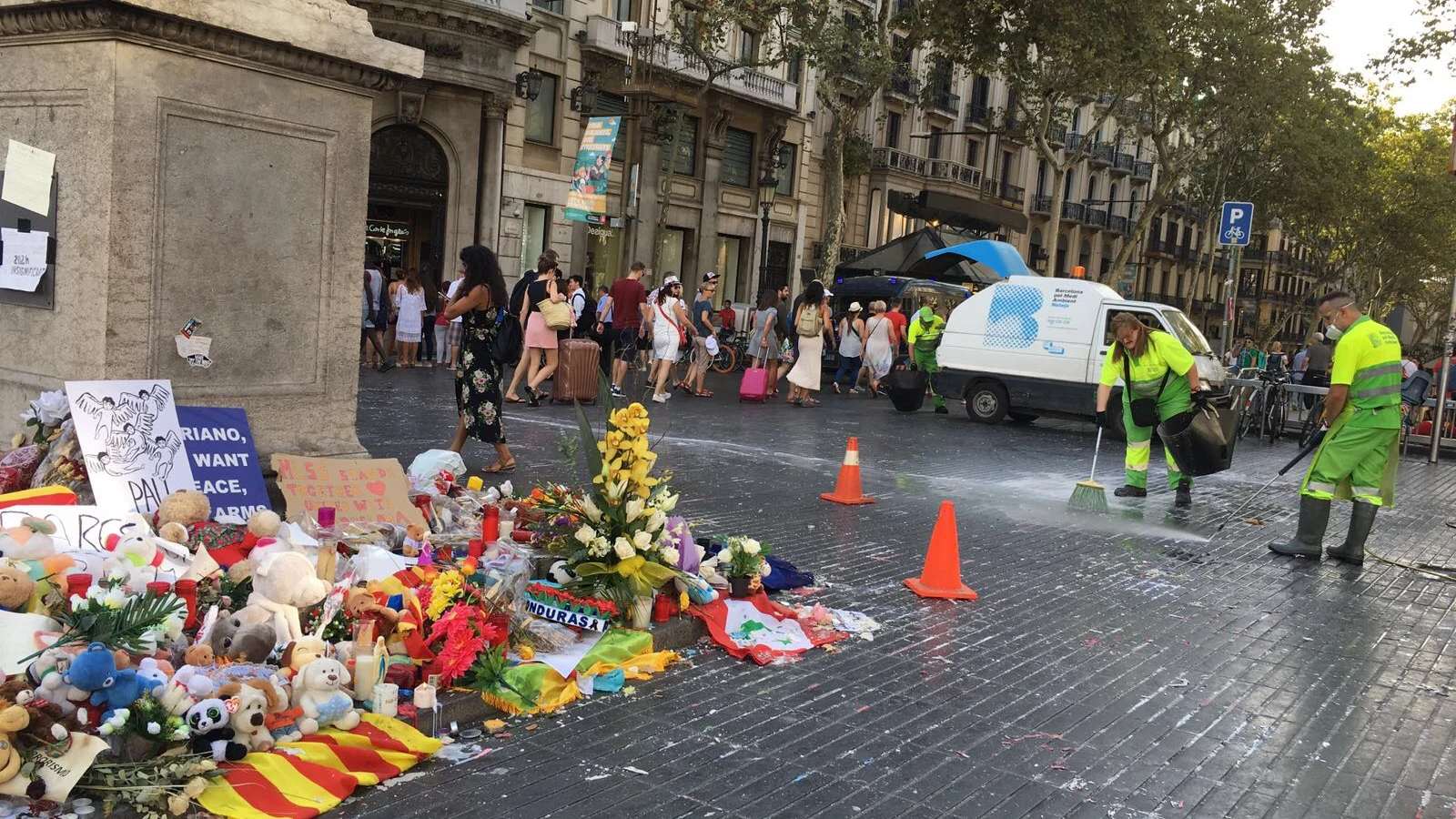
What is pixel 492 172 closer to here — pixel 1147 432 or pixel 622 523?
pixel 1147 432

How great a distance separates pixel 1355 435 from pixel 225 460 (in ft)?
23.2

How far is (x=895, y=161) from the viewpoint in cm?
4356

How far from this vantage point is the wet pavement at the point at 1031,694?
379cm

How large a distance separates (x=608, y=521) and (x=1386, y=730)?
325 cm

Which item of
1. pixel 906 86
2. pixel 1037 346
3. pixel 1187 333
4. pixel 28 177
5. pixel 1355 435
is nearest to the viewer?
pixel 28 177

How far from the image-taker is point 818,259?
4006 cm

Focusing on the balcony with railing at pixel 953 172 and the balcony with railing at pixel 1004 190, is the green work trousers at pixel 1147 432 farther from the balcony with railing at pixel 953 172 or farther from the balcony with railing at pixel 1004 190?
the balcony with railing at pixel 1004 190

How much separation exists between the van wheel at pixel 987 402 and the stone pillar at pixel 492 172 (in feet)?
41.4

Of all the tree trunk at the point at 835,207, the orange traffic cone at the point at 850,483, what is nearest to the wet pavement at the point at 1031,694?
the orange traffic cone at the point at 850,483

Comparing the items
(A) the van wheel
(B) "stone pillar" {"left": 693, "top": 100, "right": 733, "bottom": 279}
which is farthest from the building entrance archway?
(A) the van wheel

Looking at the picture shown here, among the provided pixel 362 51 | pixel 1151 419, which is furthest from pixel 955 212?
pixel 362 51

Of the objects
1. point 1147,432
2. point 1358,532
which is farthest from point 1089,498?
point 1358,532

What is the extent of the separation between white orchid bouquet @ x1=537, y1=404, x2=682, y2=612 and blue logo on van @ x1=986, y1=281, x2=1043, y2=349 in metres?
12.6

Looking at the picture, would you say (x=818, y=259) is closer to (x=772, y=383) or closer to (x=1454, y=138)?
(x=772, y=383)
